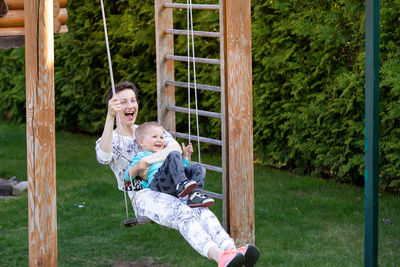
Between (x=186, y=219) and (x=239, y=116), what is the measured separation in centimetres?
76

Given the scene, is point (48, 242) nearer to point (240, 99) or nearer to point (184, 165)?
point (184, 165)

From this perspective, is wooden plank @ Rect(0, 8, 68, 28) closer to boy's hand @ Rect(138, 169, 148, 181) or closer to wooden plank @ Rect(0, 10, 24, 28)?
wooden plank @ Rect(0, 10, 24, 28)

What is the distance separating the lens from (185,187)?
155 inches

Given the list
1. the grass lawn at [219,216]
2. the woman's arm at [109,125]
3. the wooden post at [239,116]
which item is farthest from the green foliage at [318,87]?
the woman's arm at [109,125]

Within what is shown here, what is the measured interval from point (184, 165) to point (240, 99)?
1.72 feet

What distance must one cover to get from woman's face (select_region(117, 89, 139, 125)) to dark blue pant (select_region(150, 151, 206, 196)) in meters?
0.59

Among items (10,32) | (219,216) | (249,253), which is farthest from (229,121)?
(10,32)

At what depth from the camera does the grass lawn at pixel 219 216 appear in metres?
4.86

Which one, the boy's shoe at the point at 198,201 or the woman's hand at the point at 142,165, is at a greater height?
the woman's hand at the point at 142,165

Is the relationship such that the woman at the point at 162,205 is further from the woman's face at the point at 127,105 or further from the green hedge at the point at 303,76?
the green hedge at the point at 303,76

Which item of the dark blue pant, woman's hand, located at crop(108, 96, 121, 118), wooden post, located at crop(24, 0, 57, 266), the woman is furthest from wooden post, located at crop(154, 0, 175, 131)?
wooden post, located at crop(24, 0, 57, 266)

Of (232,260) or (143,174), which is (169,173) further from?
(232,260)

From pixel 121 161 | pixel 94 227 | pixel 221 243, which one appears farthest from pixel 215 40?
pixel 221 243

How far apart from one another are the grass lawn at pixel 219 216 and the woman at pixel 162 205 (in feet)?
2.56
